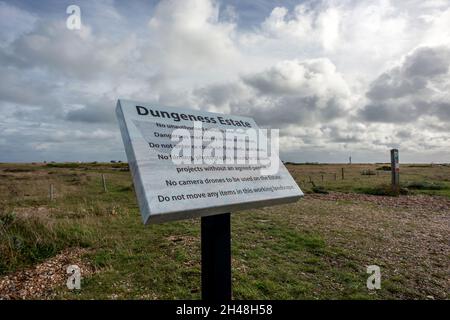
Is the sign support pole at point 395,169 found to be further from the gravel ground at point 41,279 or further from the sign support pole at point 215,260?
the gravel ground at point 41,279

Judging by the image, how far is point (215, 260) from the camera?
3.69 meters

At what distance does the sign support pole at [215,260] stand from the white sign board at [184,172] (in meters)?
0.28

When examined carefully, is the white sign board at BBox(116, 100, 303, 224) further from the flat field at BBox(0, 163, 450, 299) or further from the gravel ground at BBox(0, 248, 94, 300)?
the gravel ground at BBox(0, 248, 94, 300)

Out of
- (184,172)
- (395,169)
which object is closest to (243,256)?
(184,172)

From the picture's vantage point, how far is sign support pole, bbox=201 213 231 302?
3.68 metres

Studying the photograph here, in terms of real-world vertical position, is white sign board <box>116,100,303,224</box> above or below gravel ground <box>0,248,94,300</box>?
above

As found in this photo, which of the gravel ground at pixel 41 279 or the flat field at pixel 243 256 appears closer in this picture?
the gravel ground at pixel 41 279

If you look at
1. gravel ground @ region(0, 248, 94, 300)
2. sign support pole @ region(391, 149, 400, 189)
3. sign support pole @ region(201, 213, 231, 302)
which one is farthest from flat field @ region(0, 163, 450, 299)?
sign support pole @ region(391, 149, 400, 189)

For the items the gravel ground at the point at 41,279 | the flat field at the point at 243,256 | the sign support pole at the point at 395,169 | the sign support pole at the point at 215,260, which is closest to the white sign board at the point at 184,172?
the sign support pole at the point at 215,260

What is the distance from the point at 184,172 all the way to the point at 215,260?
1.14 metres

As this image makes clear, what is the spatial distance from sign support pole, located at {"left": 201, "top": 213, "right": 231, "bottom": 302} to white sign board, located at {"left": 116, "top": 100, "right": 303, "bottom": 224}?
277 mm

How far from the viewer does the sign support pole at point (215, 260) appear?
368cm

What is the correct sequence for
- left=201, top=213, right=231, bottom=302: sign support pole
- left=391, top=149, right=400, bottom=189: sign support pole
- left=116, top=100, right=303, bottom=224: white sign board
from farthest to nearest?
left=391, top=149, right=400, bottom=189: sign support pole, left=201, top=213, right=231, bottom=302: sign support pole, left=116, top=100, right=303, bottom=224: white sign board
